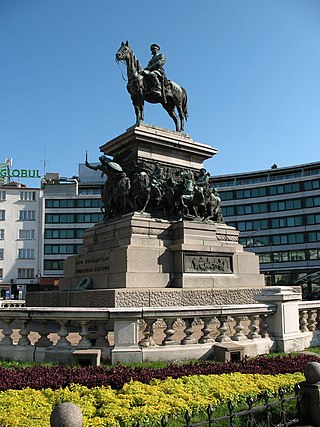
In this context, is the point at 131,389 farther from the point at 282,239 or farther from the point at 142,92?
the point at 282,239

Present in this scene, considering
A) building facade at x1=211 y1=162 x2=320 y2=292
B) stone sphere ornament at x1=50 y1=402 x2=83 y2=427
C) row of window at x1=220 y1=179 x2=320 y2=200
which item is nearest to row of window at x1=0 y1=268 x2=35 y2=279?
building facade at x1=211 y1=162 x2=320 y2=292

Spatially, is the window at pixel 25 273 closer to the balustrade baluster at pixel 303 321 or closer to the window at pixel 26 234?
the window at pixel 26 234

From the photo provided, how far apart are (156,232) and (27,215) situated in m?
66.6

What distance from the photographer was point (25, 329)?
33.9 feet

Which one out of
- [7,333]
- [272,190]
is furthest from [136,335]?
[272,190]

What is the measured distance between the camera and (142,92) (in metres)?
20.3

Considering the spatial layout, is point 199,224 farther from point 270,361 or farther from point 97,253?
point 270,361

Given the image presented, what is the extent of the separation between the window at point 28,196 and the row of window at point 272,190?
3466 centimetres

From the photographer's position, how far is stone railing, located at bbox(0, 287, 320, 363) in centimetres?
958

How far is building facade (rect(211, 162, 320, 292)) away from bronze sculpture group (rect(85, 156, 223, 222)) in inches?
2245

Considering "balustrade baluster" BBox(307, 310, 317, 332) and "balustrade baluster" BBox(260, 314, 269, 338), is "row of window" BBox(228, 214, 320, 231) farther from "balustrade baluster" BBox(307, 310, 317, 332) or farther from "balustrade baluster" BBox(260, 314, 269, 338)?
"balustrade baluster" BBox(260, 314, 269, 338)

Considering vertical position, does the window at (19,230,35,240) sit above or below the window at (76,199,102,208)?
below

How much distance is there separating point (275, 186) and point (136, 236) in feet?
221

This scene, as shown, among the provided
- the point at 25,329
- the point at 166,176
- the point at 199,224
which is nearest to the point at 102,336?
Answer: the point at 25,329
